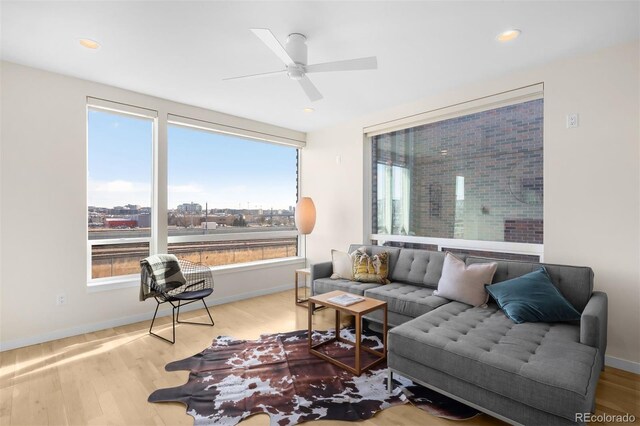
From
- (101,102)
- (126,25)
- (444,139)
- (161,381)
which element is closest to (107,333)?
(161,381)

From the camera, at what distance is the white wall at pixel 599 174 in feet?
8.23

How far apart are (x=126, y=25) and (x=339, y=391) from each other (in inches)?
118

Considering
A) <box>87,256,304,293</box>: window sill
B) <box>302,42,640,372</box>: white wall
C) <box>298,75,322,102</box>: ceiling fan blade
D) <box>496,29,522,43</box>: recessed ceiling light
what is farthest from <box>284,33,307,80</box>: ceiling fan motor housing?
<box>87,256,304,293</box>: window sill

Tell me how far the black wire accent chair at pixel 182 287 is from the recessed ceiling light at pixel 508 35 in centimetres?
349

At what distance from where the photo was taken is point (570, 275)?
252 cm

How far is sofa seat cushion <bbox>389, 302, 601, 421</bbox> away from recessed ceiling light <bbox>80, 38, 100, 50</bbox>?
10.4 ft

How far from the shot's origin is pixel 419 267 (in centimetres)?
347

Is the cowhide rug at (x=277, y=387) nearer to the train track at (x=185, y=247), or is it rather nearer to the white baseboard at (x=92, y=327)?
the white baseboard at (x=92, y=327)

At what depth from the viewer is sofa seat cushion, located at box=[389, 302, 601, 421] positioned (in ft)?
5.12

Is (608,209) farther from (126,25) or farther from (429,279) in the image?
(126,25)

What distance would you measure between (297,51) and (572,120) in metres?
2.43

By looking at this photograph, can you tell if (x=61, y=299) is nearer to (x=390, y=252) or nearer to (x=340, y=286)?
(x=340, y=286)

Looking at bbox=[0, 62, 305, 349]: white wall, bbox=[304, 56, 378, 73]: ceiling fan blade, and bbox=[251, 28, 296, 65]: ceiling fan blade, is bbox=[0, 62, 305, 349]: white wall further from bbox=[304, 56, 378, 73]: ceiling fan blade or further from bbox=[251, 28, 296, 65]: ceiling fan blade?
bbox=[304, 56, 378, 73]: ceiling fan blade

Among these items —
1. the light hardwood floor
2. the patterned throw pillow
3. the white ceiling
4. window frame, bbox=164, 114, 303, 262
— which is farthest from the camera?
window frame, bbox=164, 114, 303, 262
